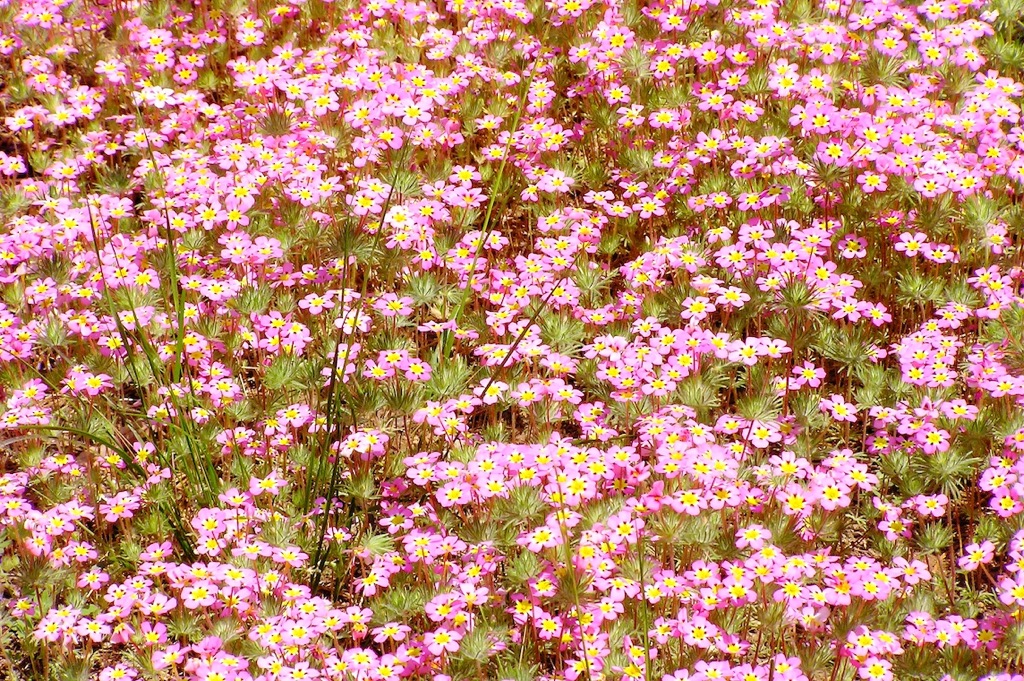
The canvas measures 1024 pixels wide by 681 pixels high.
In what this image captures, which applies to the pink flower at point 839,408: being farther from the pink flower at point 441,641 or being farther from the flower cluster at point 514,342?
the pink flower at point 441,641

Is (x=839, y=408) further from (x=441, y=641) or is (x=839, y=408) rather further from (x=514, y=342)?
(x=441, y=641)

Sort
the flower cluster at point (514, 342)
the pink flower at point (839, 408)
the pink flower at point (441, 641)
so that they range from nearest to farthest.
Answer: the pink flower at point (441, 641), the flower cluster at point (514, 342), the pink flower at point (839, 408)

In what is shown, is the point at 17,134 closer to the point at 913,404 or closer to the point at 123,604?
the point at 123,604

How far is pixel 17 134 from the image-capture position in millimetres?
6648

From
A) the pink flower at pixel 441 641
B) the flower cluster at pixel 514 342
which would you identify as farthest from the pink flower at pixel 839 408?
the pink flower at pixel 441 641

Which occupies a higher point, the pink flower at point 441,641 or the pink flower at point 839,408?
the pink flower at point 839,408

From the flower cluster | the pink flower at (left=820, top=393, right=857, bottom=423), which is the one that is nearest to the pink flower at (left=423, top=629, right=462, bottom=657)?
the flower cluster

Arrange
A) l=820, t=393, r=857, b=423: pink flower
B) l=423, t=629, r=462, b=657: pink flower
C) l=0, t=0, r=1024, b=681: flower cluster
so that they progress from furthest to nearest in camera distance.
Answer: l=820, t=393, r=857, b=423: pink flower → l=0, t=0, r=1024, b=681: flower cluster → l=423, t=629, r=462, b=657: pink flower

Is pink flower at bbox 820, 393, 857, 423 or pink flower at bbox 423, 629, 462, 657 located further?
pink flower at bbox 820, 393, 857, 423

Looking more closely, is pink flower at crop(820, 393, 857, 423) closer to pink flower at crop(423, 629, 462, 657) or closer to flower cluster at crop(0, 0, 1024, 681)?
flower cluster at crop(0, 0, 1024, 681)

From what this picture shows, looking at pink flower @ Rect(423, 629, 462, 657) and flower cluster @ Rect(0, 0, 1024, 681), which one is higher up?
flower cluster @ Rect(0, 0, 1024, 681)

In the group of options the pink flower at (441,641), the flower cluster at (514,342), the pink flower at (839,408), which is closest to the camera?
the pink flower at (441,641)

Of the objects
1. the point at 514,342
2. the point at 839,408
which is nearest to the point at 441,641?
the point at 514,342

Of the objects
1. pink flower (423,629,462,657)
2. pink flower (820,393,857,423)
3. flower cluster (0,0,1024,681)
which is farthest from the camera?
pink flower (820,393,857,423)
